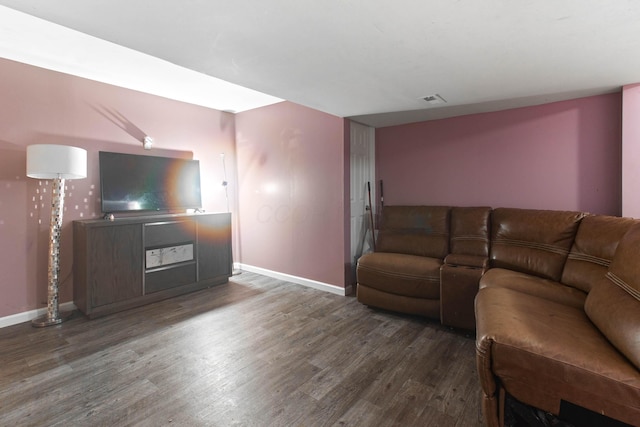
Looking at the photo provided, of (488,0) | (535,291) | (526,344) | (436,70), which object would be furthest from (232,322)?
(488,0)

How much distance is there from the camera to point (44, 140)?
2910mm

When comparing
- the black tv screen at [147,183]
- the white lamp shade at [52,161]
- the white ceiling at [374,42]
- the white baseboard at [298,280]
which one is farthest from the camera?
the white baseboard at [298,280]

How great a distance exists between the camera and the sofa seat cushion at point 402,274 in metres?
2.65

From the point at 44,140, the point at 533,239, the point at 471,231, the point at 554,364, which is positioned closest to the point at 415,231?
the point at 471,231

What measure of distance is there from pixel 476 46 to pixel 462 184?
6.23 feet

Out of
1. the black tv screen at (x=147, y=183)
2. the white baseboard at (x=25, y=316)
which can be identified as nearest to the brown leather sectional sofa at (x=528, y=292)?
the black tv screen at (x=147, y=183)

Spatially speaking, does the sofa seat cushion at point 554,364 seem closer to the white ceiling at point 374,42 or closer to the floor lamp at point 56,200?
the white ceiling at point 374,42

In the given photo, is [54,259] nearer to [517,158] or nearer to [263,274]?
[263,274]

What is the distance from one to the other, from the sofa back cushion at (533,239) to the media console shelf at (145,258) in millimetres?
3221

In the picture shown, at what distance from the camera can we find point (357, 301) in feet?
10.8

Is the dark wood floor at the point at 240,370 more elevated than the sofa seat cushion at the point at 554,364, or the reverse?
the sofa seat cushion at the point at 554,364

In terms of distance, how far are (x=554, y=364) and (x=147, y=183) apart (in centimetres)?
398

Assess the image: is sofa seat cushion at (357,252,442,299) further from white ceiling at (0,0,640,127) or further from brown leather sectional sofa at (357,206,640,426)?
white ceiling at (0,0,640,127)

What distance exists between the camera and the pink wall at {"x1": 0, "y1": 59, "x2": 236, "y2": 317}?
107 inches
